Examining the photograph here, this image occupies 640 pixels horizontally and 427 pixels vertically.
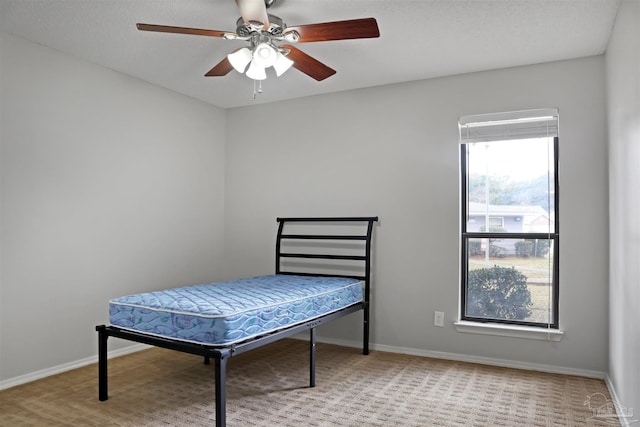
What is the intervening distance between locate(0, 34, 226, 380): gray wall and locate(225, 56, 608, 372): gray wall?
68cm

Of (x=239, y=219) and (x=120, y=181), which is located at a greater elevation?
(x=120, y=181)

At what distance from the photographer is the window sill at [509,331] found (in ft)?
11.5

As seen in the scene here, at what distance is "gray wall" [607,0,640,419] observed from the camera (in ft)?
7.30

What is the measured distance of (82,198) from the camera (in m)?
3.65

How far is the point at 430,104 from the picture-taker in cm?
404

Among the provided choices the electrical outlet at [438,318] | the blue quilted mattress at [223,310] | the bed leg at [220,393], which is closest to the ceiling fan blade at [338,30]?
the blue quilted mattress at [223,310]

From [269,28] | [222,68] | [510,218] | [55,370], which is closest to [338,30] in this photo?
[269,28]

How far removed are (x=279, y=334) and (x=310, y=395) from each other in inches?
21.7

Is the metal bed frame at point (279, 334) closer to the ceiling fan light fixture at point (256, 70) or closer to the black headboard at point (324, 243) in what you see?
the black headboard at point (324, 243)

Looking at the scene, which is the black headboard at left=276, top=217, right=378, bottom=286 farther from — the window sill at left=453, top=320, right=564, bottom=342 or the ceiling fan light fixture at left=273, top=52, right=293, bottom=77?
the ceiling fan light fixture at left=273, top=52, right=293, bottom=77

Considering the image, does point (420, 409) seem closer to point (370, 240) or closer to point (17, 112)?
point (370, 240)

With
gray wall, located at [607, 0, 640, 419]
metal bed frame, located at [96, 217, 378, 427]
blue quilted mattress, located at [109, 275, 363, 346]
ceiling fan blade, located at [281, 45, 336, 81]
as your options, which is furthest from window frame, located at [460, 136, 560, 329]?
ceiling fan blade, located at [281, 45, 336, 81]

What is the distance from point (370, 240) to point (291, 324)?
1.45m

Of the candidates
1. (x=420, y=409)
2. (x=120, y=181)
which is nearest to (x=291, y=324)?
(x=420, y=409)
